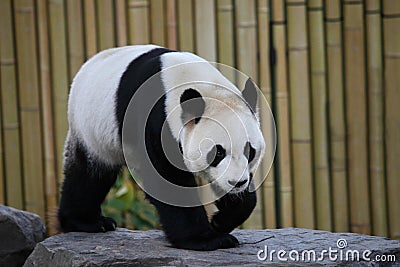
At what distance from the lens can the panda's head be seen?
3.21 metres

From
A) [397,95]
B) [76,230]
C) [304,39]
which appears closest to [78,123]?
[76,230]

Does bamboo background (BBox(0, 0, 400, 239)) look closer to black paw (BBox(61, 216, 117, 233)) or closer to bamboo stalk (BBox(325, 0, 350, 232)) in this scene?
bamboo stalk (BBox(325, 0, 350, 232))

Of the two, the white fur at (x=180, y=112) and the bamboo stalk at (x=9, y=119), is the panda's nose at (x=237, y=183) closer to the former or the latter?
the white fur at (x=180, y=112)

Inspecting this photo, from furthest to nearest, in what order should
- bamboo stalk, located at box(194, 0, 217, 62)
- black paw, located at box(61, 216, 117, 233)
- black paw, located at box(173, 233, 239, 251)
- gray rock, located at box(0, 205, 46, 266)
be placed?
bamboo stalk, located at box(194, 0, 217, 62) → gray rock, located at box(0, 205, 46, 266) → black paw, located at box(61, 216, 117, 233) → black paw, located at box(173, 233, 239, 251)

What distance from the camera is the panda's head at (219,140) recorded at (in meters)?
3.21

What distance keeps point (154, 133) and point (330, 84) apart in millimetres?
2075

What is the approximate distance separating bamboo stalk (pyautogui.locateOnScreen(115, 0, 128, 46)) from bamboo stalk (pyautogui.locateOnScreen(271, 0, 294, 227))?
0.89 metres

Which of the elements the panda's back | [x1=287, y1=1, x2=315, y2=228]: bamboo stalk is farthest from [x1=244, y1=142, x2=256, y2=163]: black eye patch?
[x1=287, y1=1, x2=315, y2=228]: bamboo stalk

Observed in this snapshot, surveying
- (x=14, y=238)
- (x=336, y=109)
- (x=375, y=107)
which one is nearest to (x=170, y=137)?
(x=14, y=238)

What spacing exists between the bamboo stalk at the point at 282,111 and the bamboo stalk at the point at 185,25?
49cm

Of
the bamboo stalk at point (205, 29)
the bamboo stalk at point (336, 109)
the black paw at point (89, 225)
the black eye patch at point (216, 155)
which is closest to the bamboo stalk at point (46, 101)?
the bamboo stalk at point (205, 29)

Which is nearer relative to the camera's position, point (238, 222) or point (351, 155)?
point (238, 222)

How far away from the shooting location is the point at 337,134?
17.0 feet

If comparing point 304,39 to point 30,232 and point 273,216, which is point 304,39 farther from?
point 30,232
